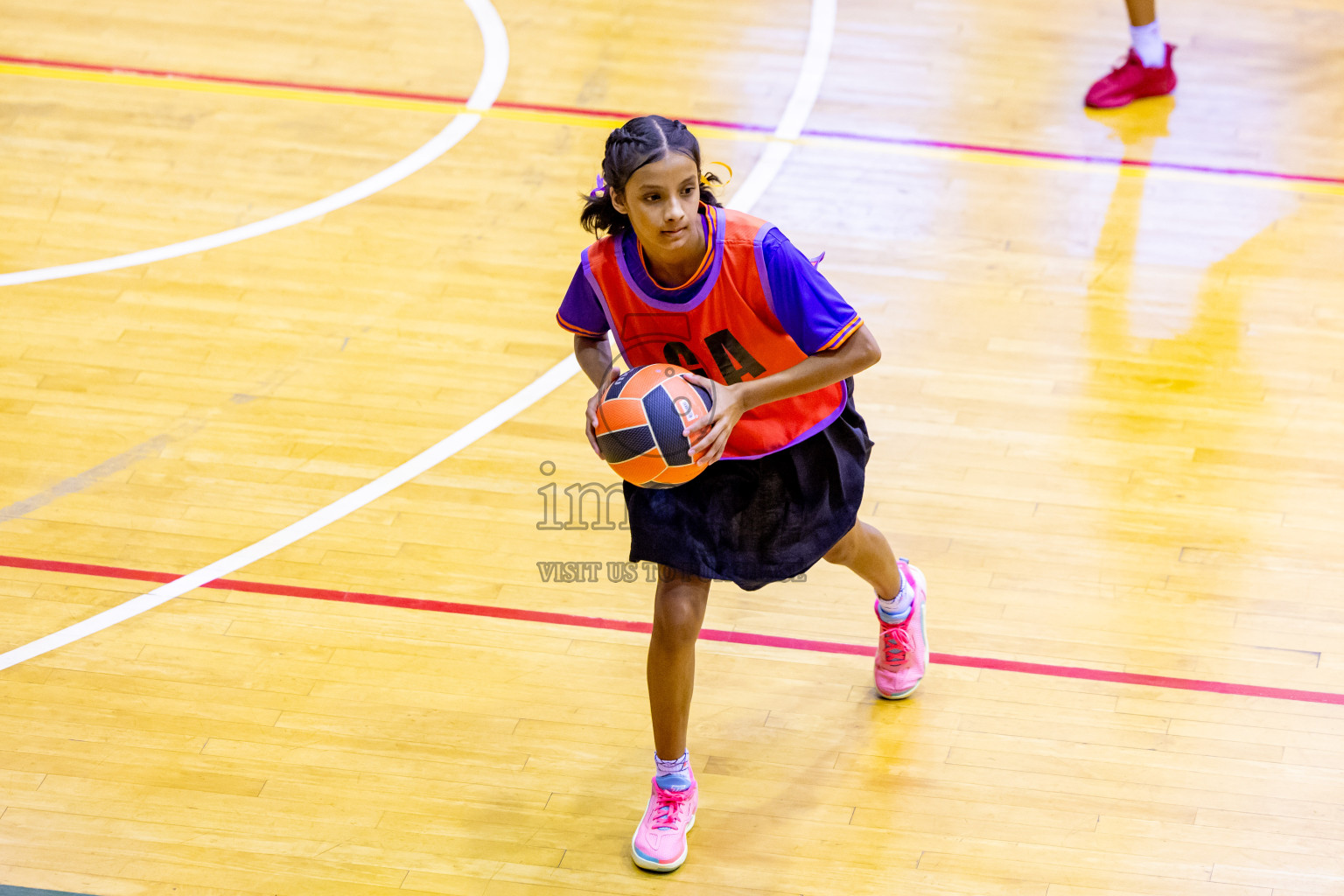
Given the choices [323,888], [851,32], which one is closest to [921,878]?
[323,888]

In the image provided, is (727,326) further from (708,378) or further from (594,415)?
Result: (594,415)

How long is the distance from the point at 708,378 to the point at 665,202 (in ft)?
1.25

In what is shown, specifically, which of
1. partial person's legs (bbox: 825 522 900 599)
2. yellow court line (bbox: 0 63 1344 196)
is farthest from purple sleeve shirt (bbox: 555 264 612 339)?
yellow court line (bbox: 0 63 1344 196)

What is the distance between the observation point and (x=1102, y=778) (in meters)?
3.33

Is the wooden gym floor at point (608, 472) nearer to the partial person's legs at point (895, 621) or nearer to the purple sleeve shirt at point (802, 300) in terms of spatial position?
the partial person's legs at point (895, 621)

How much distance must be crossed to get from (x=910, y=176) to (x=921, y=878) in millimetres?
3323

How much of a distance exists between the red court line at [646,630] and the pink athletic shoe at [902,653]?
6.0 inches

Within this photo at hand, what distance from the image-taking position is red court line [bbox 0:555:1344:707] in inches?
140

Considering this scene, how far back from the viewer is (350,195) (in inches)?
219

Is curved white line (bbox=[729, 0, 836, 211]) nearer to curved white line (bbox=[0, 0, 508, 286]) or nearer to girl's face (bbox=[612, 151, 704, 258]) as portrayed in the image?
curved white line (bbox=[0, 0, 508, 286])

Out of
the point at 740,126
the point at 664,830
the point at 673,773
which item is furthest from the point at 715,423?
the point at 740,126

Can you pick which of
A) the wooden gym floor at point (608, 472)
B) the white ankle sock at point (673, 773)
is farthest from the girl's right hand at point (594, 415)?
the wooden gym floor at point (608, 472)

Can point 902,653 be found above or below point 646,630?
above

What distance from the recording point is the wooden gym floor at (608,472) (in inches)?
128
